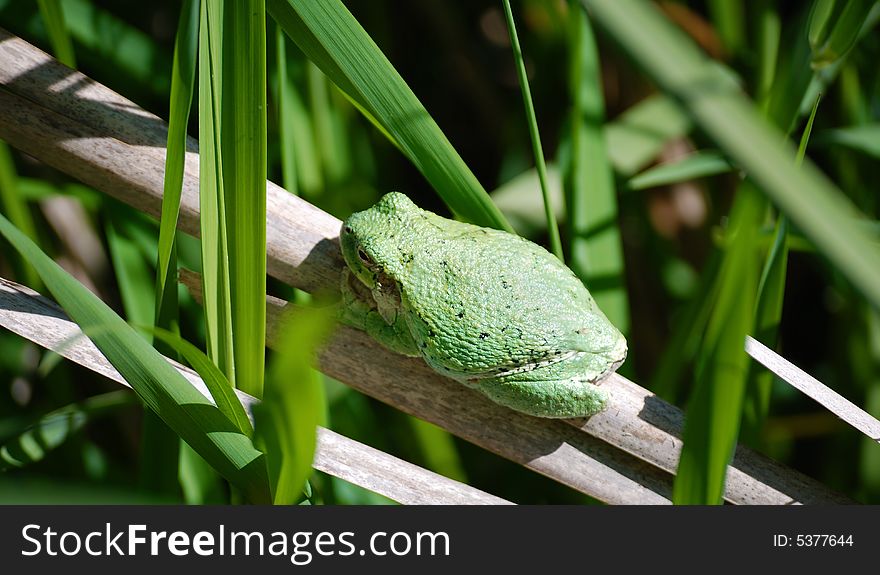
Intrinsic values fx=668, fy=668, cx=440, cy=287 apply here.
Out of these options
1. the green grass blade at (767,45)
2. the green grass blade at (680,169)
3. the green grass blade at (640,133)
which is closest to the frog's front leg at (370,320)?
the green grass blade at (680,169)

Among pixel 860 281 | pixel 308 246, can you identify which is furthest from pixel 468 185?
pixel 860 281

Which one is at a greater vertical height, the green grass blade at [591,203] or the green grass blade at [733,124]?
the green grass blade at [591,203]

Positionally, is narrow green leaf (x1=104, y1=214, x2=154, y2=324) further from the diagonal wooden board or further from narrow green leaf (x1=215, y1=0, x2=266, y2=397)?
narrow green leaf (x1=215, y1=0, x2=266, y2=397)

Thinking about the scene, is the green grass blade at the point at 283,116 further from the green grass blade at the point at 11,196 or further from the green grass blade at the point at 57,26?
the green grass blade at the point at 11,196

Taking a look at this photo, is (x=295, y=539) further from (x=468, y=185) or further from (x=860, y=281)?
(x=860, y=281)

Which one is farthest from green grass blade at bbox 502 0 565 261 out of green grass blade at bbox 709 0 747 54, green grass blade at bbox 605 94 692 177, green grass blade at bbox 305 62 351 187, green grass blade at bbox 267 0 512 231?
green grass blade at bbox 709 0 747 54

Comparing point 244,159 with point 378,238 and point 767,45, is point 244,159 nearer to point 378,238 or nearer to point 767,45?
point 378,238

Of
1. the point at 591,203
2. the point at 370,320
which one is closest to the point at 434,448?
the point at 370,320

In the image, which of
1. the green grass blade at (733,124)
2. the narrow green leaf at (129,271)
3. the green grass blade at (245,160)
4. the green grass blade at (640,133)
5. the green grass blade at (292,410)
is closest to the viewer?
the green grass blade at (733,124)
